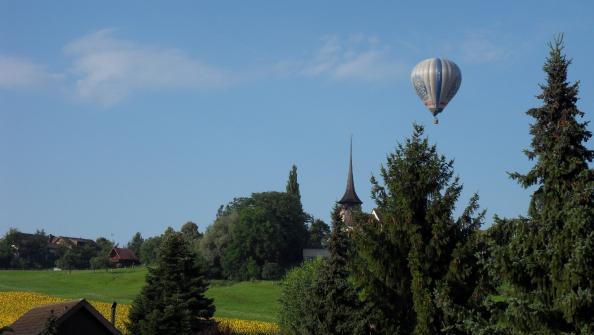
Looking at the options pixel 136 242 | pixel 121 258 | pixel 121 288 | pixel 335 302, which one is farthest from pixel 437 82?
pixel 136 242

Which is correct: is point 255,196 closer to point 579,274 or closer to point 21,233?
point 21,233

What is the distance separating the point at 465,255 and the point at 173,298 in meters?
21.0

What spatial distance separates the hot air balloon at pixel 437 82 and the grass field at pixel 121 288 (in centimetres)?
2089

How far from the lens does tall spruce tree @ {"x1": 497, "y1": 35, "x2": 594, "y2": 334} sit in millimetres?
15375

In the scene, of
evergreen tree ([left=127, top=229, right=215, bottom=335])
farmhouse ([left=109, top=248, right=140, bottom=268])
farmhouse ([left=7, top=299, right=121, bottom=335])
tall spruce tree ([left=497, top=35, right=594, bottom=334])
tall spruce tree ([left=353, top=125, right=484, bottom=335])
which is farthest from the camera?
farmhouse ([left=109, top=248, right=140, bottom=268])

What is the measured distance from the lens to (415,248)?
22.0 metres

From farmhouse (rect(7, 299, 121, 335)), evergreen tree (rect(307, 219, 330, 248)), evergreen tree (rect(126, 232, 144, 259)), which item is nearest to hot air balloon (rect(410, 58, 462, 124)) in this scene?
farmhouse (rect(7, 299, 121, 335))

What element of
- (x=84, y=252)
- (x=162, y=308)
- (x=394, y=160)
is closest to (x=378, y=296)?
(x=394, y=160)

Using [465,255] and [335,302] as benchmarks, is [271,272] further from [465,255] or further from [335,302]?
[465,255]

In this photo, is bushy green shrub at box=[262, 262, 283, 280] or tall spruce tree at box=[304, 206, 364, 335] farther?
bushy green shrub at box=[262, 262, 283, 280]

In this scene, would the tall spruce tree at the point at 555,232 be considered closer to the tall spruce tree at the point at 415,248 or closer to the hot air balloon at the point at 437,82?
the tall spruce tree at the point at 415,248

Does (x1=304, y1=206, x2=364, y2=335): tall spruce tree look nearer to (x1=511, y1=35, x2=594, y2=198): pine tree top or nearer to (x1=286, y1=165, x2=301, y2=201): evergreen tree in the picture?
(x1=511, y1=35, x2=594, y2=198): pine tree top

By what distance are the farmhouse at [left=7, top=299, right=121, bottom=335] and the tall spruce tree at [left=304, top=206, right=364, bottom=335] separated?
14.7m

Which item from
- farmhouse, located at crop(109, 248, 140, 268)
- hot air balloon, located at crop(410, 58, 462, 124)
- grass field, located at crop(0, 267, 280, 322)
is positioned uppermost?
hot air balloon, located at crop(410, 58, 462, 124)
